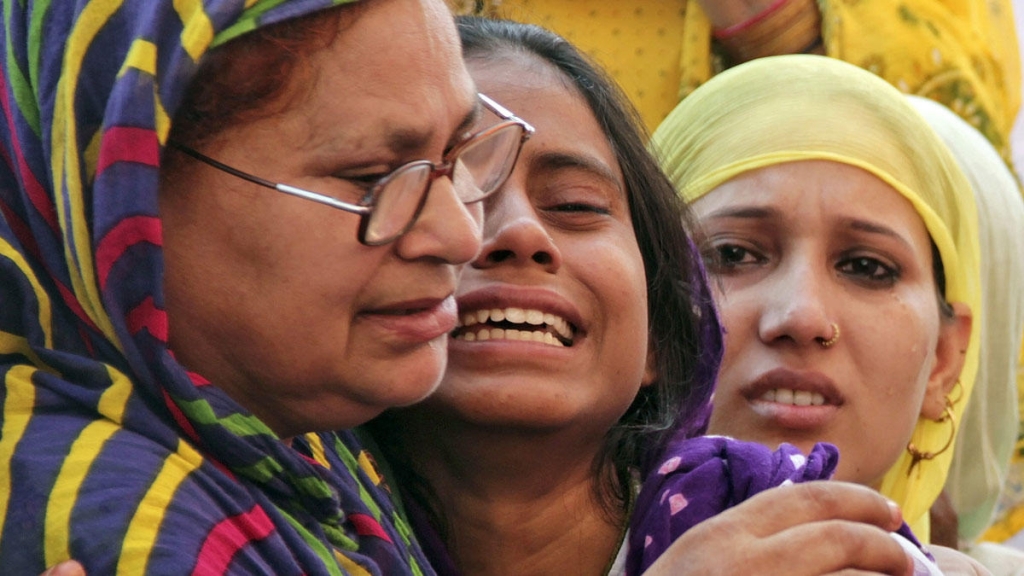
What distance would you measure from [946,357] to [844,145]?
54 centimetres

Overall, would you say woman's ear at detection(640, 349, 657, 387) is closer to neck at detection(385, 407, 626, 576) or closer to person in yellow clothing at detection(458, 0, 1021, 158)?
neck at detection(385, 407, 626, 576)

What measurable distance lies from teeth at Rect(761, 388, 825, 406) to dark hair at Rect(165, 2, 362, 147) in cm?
147

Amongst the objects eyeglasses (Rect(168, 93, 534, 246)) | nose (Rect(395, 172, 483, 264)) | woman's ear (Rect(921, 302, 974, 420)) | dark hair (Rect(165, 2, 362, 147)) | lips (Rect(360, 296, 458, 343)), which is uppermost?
dark hair (Rect(165, 2, 362, 147))

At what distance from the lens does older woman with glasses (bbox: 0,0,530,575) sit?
146cm

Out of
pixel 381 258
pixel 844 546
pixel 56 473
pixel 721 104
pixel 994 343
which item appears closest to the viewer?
pixel 56 473

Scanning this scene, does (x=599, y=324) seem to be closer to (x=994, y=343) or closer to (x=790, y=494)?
(x=790, y=494)

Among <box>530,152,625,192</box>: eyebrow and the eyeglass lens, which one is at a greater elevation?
the eyeglass lens

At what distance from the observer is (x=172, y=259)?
5.11ft

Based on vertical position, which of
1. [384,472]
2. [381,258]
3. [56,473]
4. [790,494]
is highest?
[381,258]

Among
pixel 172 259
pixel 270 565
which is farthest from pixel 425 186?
pixel 270 565

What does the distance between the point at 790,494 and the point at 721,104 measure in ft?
4.89

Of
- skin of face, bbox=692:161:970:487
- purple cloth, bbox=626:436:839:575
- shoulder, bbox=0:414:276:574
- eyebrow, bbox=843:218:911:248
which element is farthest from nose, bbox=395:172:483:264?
eyebrow, bbox=843:218:911:248

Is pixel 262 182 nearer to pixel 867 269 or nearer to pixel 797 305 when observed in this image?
pixel 797 305

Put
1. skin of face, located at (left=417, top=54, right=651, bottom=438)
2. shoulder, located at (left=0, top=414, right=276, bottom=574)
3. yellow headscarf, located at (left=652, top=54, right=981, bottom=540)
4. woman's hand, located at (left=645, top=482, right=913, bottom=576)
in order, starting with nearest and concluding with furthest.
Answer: shoulder, located at (left=0, top=414, right=276, bottom=574) < woman's hand, located at (left=645, top=482, right=913, bottom=576) < skin of face, located at (left=417, top=54, right=651, bottom=438) < yellow headscarf, located at (left=652, top=54, right=981, bottom=540)
